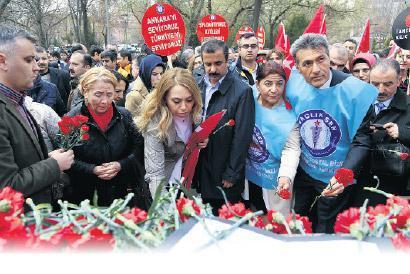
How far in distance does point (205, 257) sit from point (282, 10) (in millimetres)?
32448

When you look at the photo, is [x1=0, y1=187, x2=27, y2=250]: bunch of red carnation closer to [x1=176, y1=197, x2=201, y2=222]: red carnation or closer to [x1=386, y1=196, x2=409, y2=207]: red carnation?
[x1=176, y1=197, x2=201, y2=222]: red carnation

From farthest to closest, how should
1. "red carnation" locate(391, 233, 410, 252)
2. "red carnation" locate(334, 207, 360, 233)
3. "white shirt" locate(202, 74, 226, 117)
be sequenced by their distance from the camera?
"white shirt" locate(202, 74, 226, 117)
"red carnation" locate(334, 207, 360, 233)
"red carnation" locate(391, 233, 410, 252)

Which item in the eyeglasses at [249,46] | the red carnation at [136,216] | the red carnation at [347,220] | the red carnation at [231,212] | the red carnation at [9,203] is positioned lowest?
the red carnation at [231,212]

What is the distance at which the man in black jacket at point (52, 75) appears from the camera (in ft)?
20.4

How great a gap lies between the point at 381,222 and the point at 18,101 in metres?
1.90

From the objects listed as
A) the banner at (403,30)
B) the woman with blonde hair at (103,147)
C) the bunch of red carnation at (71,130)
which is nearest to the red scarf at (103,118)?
the woman with blonde hair at (103,147)

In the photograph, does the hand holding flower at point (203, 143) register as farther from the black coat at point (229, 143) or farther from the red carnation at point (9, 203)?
the red carnation at point (9, 203)

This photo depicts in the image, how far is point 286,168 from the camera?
299 cm

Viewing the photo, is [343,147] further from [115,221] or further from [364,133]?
[115,221]

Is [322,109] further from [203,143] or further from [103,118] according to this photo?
[103,118]

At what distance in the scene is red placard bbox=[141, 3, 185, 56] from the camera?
4.46m

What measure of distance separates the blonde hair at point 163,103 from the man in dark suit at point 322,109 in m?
0.75

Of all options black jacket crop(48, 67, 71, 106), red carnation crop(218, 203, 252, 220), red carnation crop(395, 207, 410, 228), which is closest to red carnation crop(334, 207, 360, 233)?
red carnation crop(395, 207, 410, 228)

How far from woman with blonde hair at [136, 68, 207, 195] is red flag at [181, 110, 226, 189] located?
7 cm
